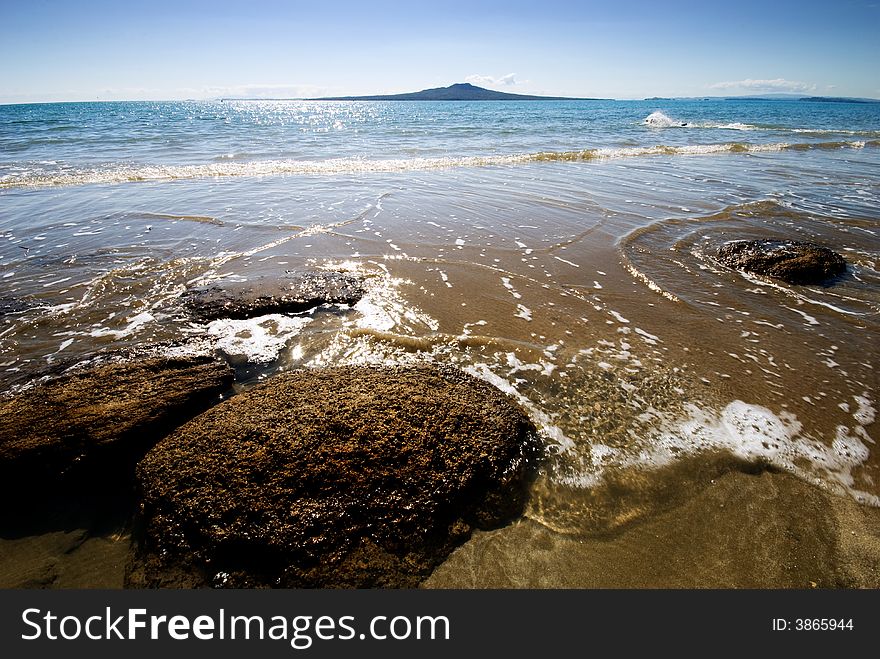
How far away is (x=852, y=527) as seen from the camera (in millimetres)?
2316

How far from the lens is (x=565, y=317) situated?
4.50 metres

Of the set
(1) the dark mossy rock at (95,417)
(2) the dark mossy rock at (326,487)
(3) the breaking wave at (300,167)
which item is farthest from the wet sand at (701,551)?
(3) the breaking wave at (300,167)

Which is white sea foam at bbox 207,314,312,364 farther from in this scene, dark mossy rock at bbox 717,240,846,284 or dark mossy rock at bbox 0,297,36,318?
dark mossy rock at bbox 717,240,846,284

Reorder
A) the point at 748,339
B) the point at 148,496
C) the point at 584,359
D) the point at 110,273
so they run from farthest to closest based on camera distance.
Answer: the point at 110,273 < the point at 748,339 < the point at 584,359 < the point at 148,496

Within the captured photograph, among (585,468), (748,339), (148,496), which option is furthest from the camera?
(748,339)

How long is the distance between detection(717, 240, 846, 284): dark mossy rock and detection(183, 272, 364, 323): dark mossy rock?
206 inches

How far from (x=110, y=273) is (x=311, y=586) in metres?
5.35

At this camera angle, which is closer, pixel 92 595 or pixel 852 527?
pixel 92 595

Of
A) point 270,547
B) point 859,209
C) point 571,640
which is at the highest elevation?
point 859,209

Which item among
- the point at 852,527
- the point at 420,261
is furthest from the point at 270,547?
the point at 420,261

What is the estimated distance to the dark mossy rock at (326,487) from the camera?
6.80ft

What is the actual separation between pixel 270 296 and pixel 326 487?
9.82 ft

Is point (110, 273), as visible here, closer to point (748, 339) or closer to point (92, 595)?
point (92, 595)

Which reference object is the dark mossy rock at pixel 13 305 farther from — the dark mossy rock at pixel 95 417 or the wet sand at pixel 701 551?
the wet sand at pixel 701 551
